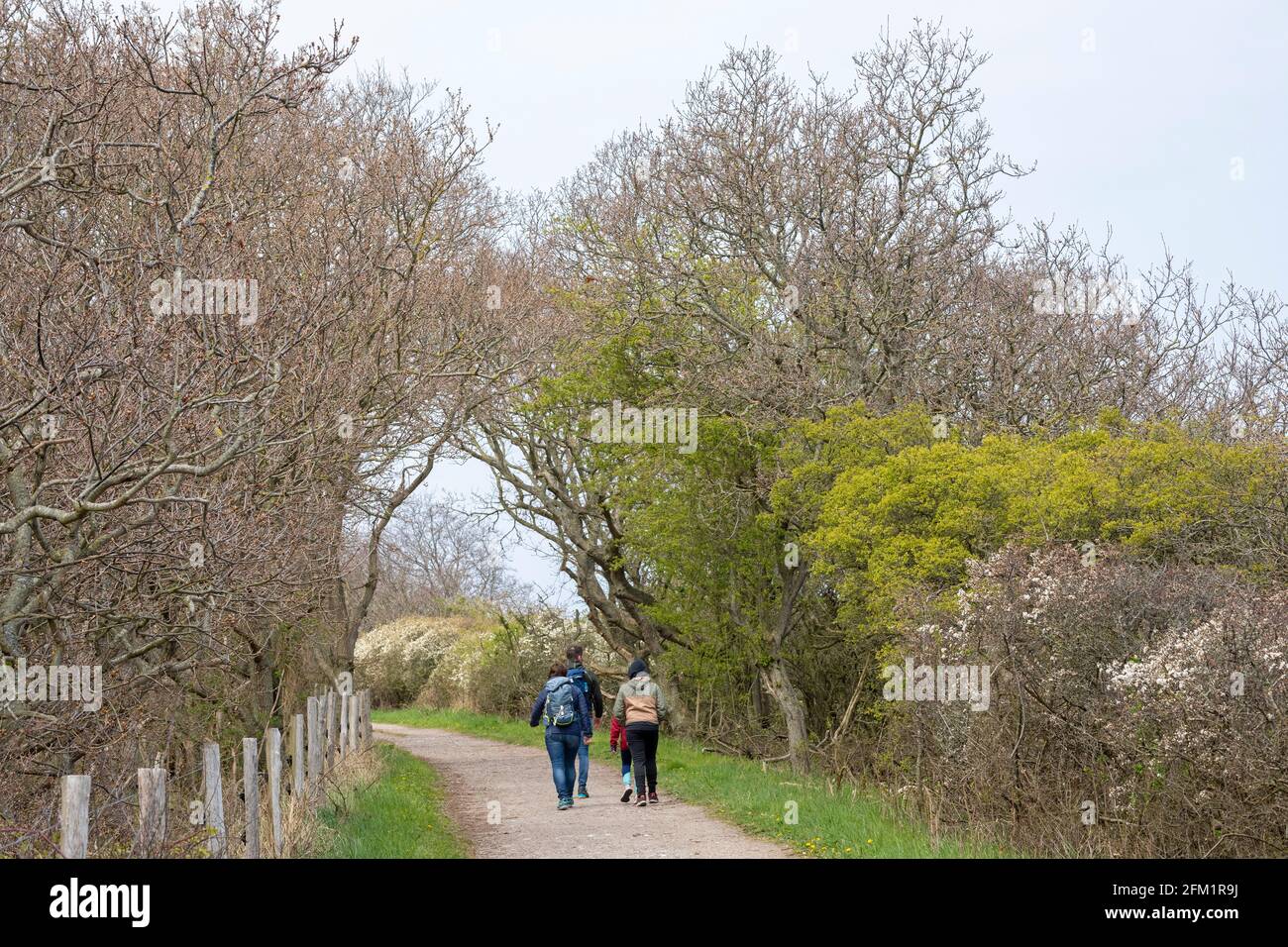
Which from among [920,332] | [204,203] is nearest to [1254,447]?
[920,332]

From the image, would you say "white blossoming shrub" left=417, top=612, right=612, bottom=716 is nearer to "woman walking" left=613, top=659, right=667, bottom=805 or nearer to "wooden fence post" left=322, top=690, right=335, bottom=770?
"wooden fence post" left=322, top=690, right=335, bottom=770

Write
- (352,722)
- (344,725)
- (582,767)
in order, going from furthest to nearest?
1. (352,722)
2. (344,725)
3. (582,767)

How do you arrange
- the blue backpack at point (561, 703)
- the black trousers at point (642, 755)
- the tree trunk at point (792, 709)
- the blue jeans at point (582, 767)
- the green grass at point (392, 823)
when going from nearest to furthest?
the green grass at point (392, 823), the blue backpack at point (561, 703), the black trousers at point (642, 755), the blue jeans at point (582, 767), the tree trunk at point (792, 709)

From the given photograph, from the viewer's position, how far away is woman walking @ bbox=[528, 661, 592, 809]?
1458cm

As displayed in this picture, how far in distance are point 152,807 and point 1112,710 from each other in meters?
7.79

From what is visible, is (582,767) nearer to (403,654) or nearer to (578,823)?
(578,823)

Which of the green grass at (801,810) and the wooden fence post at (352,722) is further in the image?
the wooden fence post at (352,722)

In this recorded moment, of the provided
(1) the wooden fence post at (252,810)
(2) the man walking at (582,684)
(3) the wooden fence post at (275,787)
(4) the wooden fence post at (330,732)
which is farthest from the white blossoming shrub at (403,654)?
(1) the wooden fence post at (252,810)

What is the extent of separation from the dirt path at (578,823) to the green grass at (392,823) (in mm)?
297

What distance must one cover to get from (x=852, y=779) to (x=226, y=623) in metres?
8.42

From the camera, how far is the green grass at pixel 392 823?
A: 36.7ft

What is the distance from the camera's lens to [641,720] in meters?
14.6

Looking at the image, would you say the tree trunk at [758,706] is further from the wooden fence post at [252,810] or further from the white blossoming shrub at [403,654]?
the white blossoming shrub at [403,654]

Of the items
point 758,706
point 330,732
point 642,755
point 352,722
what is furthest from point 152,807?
point 758,706
